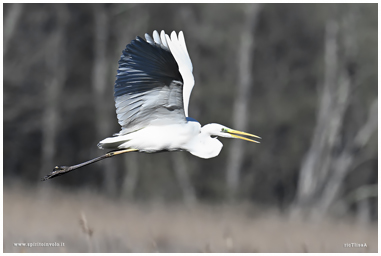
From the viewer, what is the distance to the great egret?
4191 millimetres

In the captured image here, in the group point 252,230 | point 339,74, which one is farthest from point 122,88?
point 339,74

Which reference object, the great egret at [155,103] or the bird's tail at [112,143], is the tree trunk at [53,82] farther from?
the bird's tail at [112,143]

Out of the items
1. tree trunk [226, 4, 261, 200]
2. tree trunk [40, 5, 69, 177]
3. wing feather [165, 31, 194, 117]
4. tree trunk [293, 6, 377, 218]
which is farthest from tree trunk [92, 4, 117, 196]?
wing feather [165, 31, 194, 117]

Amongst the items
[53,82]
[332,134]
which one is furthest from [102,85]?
[332,134]

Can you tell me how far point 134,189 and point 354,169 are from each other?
7.19m

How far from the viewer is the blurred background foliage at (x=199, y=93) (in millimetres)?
14922

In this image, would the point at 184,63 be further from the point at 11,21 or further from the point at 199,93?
the point at 199,93

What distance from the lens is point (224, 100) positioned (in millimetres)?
17000

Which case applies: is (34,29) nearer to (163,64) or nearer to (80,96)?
(80,96)

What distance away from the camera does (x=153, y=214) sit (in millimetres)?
11586

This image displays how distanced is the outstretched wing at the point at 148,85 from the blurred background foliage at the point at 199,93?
1010cm

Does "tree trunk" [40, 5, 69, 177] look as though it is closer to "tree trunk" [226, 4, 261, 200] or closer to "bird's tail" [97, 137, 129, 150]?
"tree trunk" [226, 4, 261, 200]

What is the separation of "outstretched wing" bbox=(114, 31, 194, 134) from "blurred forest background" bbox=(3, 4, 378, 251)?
31.6 feet

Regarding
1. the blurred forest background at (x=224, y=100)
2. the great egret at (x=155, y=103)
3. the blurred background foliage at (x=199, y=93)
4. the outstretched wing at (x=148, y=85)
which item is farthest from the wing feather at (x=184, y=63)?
the blurred background foliage at (x=199, y=93)
